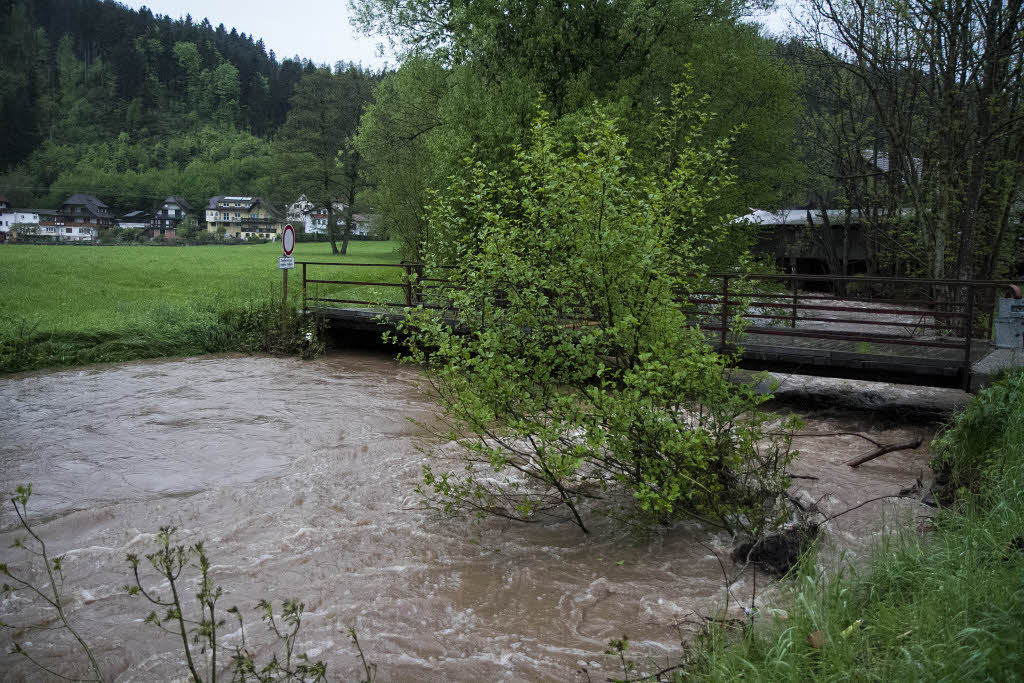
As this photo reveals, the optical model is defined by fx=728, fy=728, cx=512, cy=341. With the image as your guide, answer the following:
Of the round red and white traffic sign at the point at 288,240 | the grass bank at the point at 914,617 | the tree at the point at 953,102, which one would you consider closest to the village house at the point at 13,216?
the round red and white traffic sign at the point at 288,240

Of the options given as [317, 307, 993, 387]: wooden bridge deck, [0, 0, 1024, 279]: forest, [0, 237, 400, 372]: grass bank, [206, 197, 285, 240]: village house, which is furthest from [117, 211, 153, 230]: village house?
[317, 307, 993, 387]: wooden bridge deck

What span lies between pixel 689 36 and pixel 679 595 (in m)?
19.3

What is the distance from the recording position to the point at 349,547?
6.39 meters

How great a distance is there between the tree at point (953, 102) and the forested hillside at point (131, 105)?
3694 cm

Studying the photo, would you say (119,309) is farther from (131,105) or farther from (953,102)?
(131,105)

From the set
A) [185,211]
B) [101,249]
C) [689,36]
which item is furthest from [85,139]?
[689,36]

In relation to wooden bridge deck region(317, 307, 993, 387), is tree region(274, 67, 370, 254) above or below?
above

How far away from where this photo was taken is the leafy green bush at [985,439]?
5766 millimetres

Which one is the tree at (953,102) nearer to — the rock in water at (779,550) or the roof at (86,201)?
the rock in water at (779,550)

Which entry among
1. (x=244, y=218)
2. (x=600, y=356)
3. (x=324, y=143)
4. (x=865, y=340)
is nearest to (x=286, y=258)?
(x=600, y=356)

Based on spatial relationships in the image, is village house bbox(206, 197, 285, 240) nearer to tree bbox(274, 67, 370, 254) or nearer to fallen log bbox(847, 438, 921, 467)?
tree bbox(274, 67, 370, 254)

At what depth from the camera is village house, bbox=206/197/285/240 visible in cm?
5947

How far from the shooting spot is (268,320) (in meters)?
17.5

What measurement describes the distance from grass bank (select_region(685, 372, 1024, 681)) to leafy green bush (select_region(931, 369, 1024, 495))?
1.65ft
